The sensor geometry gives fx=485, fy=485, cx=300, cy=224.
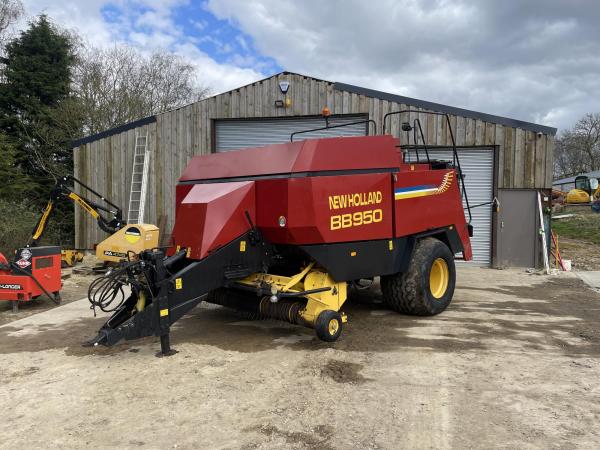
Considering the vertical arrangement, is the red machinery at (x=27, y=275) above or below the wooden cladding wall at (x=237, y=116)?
below

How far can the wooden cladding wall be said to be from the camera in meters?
10.9

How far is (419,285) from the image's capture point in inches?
247

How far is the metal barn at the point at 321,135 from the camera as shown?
36.0ft

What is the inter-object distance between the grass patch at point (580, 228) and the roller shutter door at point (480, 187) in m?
8.04

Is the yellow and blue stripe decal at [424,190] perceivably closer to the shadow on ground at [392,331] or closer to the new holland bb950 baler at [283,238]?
the new holland bb950 baler at [283,238]

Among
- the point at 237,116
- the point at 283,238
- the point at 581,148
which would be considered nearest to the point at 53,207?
the point at 237,116

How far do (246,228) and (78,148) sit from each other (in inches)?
373

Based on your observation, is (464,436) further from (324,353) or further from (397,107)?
(397,107)

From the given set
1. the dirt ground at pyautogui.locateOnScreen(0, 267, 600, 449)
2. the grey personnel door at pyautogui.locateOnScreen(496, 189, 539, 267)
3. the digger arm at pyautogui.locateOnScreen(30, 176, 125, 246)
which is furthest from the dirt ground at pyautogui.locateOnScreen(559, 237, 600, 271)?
the digger arm at pyautogui.locateOnScreen(30, 176, 125, 246)

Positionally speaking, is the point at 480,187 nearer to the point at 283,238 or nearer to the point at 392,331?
the point at 392,331

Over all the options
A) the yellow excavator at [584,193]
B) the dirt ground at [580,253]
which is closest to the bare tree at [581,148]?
the yellow excavator at [584,193]

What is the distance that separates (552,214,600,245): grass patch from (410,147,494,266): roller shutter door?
8041 mm

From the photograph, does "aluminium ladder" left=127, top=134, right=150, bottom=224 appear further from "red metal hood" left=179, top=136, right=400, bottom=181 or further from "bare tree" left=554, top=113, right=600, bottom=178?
"bare tree" left=554, top=113, right=600, bottom=178

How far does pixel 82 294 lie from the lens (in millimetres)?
8492
